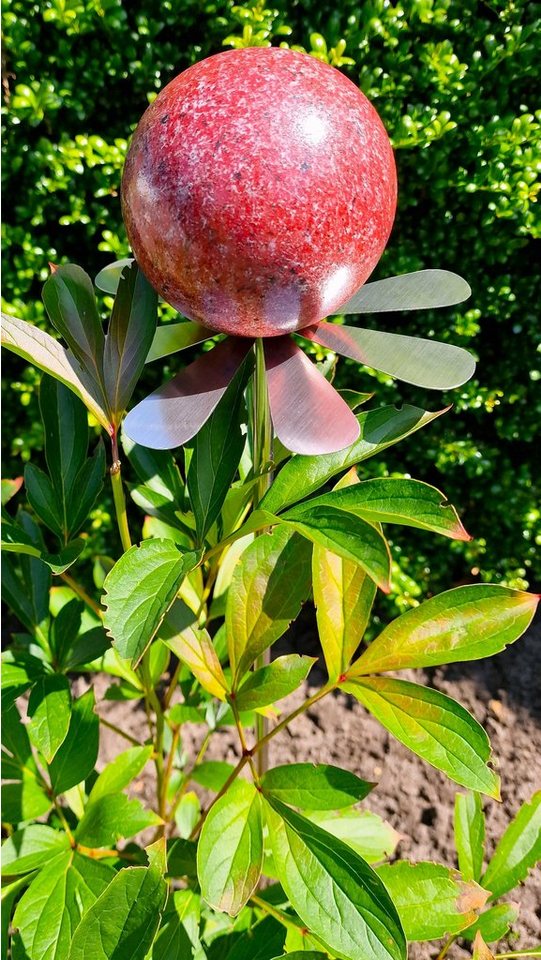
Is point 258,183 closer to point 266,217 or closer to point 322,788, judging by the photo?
point 266,217

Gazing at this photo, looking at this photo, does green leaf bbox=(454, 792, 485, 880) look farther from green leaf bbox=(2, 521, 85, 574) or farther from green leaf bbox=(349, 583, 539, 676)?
green leaf bbox=(2, 521, 85, 574)

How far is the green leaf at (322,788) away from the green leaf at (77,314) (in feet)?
1.56

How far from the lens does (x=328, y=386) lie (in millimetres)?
619

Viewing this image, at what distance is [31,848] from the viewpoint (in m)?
0.93

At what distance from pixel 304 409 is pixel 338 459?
0.13 meters

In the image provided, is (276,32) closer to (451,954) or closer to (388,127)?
(388,127)

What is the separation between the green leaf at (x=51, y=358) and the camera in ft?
1.93

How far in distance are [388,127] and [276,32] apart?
0.88 ft

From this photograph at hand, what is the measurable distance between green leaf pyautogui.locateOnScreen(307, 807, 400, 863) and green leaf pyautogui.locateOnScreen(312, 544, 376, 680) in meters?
0.43

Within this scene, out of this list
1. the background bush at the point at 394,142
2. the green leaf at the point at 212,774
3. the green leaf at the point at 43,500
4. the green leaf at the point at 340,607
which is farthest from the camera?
the background bush at the point at 394,142

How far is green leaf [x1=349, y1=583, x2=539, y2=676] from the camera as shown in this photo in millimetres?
698

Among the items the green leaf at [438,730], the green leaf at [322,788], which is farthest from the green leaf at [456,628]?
the green leaf at [322,788]

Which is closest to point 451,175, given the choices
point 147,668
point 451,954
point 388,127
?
point 388,127

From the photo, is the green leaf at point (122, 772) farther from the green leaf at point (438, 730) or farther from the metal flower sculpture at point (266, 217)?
the metal flower sculpture at point (266, 217)
